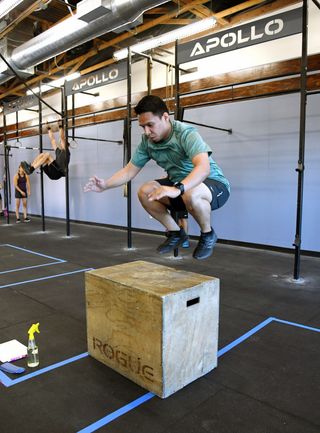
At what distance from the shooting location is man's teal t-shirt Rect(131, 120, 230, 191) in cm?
216

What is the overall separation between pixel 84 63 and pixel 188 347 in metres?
7.50

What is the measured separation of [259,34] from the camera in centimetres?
391

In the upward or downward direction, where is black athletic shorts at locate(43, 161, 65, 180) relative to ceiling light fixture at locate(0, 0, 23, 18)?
downward

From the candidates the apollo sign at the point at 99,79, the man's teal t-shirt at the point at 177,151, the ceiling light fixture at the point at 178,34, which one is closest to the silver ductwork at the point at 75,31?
the apollo sign at the point at 99,79

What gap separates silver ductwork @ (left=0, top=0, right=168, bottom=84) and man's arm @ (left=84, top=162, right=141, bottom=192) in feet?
7.21

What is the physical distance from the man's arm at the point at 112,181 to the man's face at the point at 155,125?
1.55 feet

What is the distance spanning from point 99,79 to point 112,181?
379cm

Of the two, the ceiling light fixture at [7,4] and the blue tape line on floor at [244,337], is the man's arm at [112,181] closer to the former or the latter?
the blue tape line on floor at [244,337]

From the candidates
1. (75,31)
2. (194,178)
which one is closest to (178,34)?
(75,31)

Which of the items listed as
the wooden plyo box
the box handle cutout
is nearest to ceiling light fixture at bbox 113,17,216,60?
the wooden plyo box

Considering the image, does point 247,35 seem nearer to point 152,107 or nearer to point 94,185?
point 152,107

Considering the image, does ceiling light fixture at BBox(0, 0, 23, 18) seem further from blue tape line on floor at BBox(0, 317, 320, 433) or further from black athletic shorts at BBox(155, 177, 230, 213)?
blue tape line on floor at BBox(0, 317, 320, 433)

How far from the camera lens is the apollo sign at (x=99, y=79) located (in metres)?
5.40

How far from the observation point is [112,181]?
2.62 m
